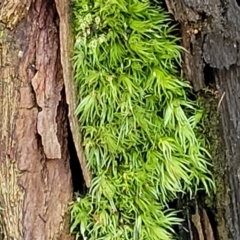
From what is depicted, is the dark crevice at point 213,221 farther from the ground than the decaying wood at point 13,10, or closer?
closer

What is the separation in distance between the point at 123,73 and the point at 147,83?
5 cm

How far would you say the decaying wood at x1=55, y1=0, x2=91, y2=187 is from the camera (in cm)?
105

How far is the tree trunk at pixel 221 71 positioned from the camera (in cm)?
98

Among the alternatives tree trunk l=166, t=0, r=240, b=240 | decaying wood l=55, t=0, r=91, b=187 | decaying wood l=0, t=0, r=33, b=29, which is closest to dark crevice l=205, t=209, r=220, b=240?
tree trunk l=166, t=0, r=240, b=240

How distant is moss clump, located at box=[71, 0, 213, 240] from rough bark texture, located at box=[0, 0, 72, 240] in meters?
0.06

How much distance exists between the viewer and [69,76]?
106cm

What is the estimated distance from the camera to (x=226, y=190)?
1.05m

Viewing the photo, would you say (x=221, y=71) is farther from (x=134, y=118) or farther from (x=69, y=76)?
(x=69, y=76)

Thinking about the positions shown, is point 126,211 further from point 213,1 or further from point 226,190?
point 213,1

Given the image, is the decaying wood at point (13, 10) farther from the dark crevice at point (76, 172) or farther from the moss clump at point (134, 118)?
the dark crevice at point (76, 172)

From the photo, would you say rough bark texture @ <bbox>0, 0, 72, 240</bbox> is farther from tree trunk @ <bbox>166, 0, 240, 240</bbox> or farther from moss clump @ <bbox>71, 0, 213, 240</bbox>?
tree trunk @ <bbox>166, 0, 240, 240</bbox>

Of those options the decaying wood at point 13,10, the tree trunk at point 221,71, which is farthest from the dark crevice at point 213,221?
the decaying wood at point 13,10

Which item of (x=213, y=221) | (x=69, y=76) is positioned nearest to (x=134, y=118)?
(x=69, y=76)

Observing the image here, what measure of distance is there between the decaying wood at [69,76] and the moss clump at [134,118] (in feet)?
0.05
